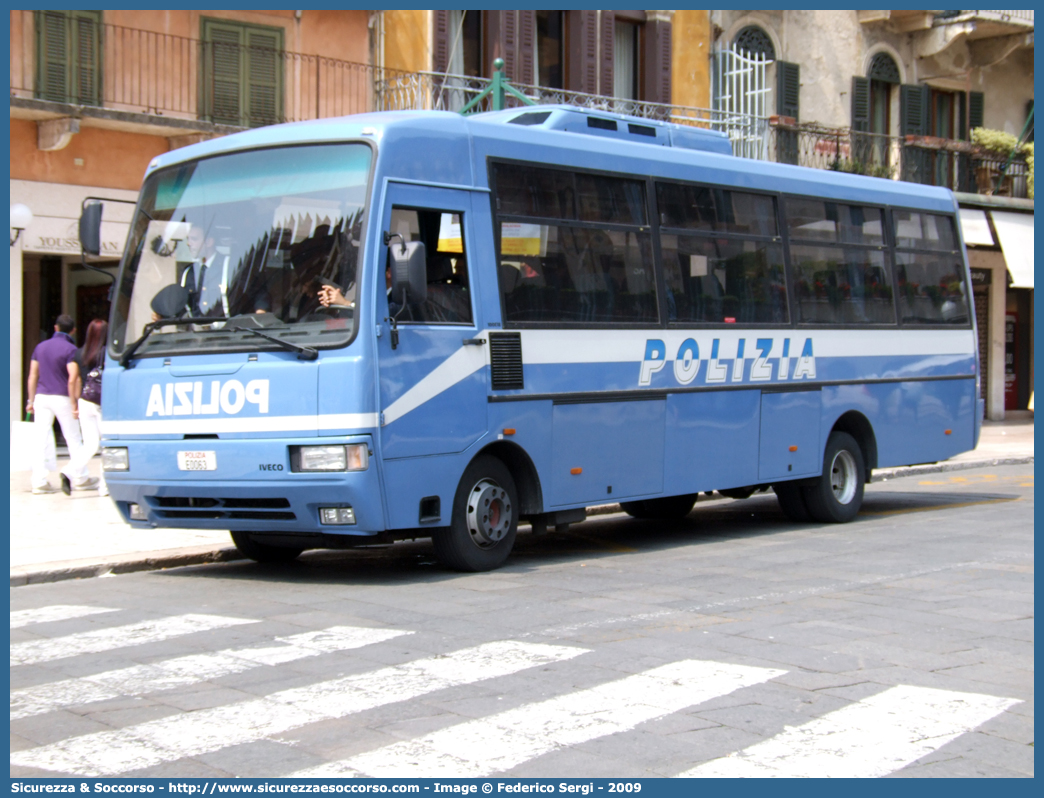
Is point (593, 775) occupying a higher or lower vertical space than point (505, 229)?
lower

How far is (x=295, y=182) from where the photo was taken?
942 cm

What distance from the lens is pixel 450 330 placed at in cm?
968

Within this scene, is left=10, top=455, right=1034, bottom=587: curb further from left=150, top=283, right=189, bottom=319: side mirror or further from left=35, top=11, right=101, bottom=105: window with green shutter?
left=35, top=11, right=101, bottom=105: window with green shutter

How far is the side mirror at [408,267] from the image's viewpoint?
8.95m

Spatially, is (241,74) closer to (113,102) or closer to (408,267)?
(113,102)

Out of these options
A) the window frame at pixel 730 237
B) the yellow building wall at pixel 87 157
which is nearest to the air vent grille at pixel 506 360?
the window frame at pixel 730 237

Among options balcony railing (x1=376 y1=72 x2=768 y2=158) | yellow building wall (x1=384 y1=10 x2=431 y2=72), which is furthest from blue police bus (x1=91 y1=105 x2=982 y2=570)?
yellow building wall (x1=384 y1=10 x2=431 y2=72)

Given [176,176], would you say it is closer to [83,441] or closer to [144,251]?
[144,251]

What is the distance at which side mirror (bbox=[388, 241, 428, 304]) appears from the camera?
8.95 m

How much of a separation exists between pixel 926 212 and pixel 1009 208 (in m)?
16.3

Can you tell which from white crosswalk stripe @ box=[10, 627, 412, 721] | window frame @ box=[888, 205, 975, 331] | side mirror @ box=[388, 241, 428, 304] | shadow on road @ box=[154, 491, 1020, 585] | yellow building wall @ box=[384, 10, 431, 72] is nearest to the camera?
white crosswalk stripe @ box=[10, 627, 412, 721]

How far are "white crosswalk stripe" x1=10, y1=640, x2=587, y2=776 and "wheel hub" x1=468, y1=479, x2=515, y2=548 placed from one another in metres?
2.65
